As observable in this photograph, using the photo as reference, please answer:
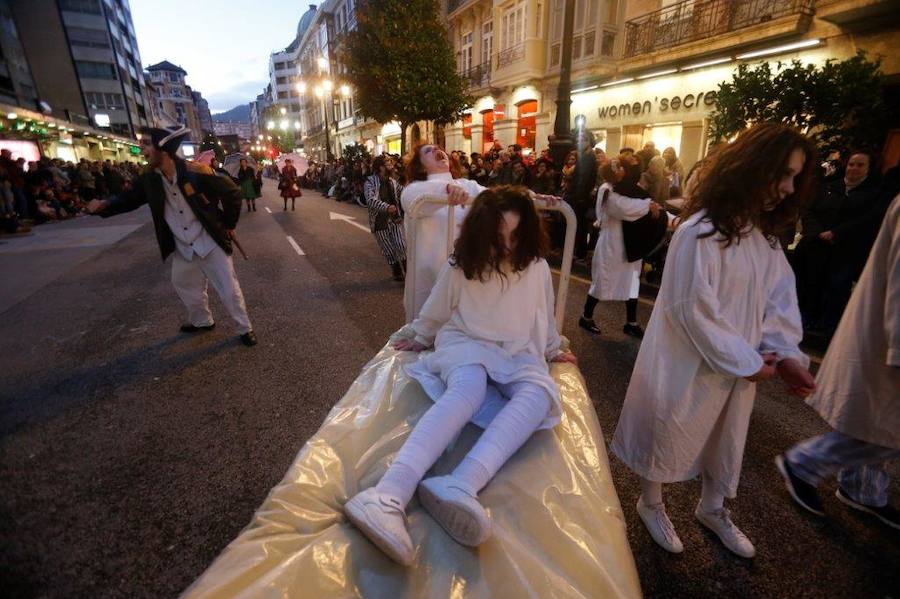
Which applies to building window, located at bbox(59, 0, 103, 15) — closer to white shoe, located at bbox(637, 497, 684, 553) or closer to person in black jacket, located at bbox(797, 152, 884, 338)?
person in black jacket, located at bbox(797, 152, 884, 338)

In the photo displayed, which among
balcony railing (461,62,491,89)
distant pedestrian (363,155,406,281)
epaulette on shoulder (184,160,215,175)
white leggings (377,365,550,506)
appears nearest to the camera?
white leggings (377,365,550,506)

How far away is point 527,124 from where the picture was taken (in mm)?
18984

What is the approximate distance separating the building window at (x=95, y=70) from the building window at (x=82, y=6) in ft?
15.3

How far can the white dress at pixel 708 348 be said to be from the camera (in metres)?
1.80

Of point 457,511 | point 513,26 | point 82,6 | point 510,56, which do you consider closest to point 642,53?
point 510,56

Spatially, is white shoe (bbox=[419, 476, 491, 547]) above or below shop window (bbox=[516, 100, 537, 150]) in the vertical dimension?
below

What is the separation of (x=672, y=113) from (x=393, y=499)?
1493cm

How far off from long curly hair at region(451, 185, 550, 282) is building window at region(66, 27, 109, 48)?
60.4m

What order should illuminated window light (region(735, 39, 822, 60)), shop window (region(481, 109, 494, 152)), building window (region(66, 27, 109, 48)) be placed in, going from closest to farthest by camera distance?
illuminated window light (region(735, 39, 822, 60)), shop window (region(481, 109, 494, 152)), building window (region(66, 27, 109, 48))

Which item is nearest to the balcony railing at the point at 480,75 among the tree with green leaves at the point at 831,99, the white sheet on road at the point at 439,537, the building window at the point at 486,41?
the building window at the point at 486,41

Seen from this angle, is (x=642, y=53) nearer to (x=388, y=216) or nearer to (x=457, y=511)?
(x=388, y=216)

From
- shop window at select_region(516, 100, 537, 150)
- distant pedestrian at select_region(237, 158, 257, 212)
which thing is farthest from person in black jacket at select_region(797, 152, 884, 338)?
distant pedestrian at select_region(237, 158, 257, 212)

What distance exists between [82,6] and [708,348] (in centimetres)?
6323

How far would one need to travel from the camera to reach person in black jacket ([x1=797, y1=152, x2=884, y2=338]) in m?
4.55
